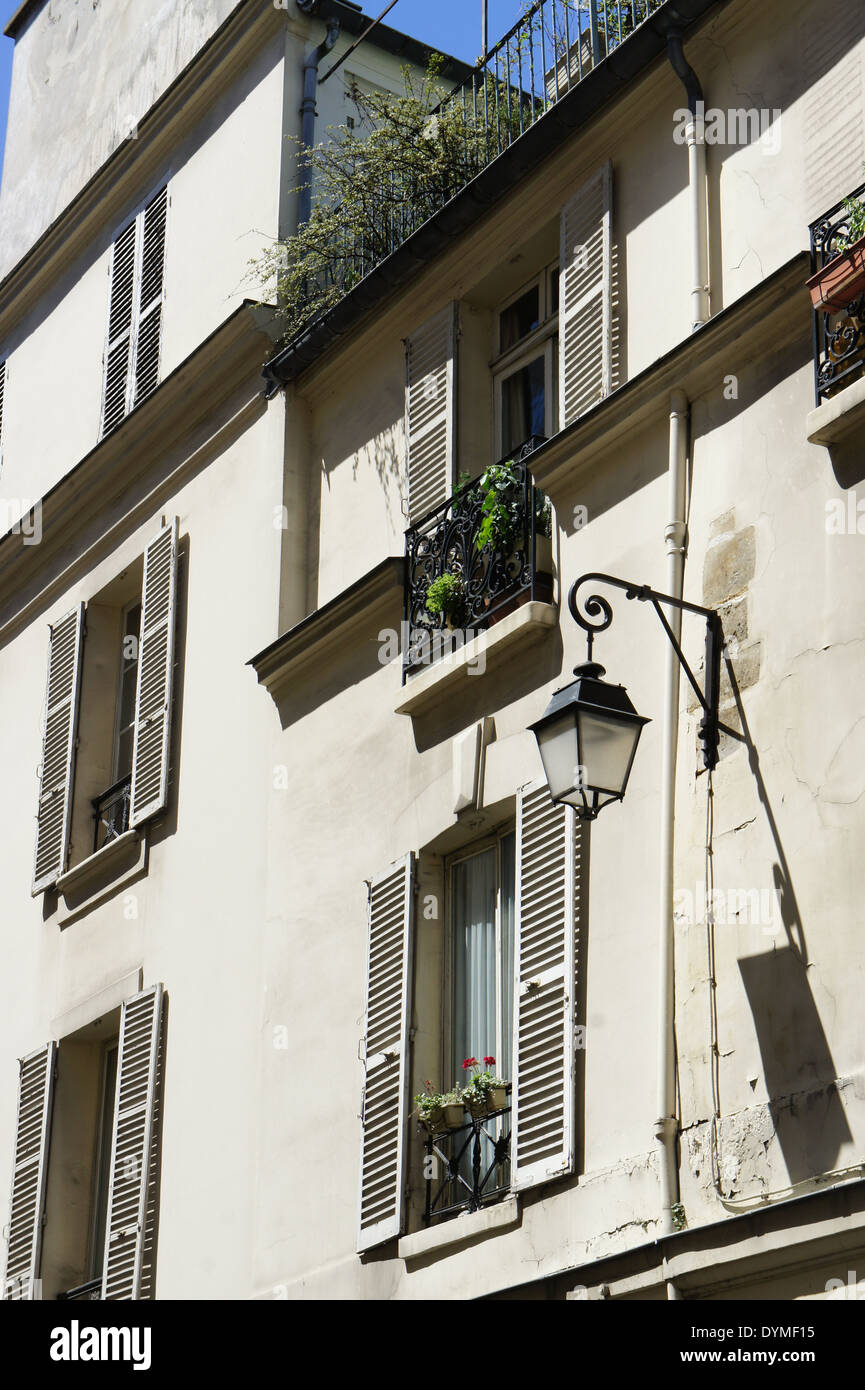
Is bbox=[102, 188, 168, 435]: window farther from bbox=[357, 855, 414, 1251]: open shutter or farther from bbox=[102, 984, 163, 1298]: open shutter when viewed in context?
bbox=[357, 855, 414, 1251]: open shutter

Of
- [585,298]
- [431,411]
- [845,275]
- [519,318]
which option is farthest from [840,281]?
[431,411]

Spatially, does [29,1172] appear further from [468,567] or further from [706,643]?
[706,643]

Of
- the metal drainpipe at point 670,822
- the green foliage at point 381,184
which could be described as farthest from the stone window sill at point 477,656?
the green foliage at point 381,184

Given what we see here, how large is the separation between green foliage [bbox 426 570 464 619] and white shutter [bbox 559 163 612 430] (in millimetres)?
877

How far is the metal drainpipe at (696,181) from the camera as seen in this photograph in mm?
9195

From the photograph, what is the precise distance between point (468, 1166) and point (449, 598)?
8.48 ft

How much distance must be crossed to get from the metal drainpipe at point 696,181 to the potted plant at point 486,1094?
3267 millimetres

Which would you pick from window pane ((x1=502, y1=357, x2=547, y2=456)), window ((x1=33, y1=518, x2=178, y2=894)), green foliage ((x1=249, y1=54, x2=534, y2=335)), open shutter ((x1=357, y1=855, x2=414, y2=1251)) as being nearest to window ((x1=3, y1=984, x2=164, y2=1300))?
window ((x1=33, y1=518, x2=178, y2=894))

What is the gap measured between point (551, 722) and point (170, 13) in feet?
29.4

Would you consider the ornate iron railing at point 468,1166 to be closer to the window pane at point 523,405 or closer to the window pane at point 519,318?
the window pane at point 523,405

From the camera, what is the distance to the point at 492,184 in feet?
35.0

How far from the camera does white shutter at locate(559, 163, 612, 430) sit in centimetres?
983

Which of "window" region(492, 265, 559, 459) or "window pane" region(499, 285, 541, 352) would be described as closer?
"window" region(492, 265, 559, 459)
